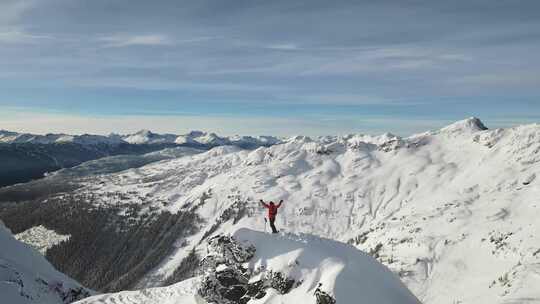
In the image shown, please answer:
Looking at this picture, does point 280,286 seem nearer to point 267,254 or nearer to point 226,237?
point 267,254

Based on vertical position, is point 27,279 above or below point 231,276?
below

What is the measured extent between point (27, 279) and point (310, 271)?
100ft

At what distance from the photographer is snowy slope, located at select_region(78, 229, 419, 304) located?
23203 mm

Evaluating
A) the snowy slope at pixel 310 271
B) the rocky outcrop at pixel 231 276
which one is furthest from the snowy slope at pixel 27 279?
the rocky outcrop at pixel 231 276

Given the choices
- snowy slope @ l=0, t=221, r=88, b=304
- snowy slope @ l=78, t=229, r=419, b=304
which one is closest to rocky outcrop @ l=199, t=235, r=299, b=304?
snowy slope @ l=78, t=229, r=419, b=304

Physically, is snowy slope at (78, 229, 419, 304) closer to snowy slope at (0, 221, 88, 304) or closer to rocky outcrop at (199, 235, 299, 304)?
rocky outcrop at (199, 235, 299, 304)

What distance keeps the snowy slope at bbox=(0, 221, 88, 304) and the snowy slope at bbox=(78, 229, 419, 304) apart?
1623 centimetres

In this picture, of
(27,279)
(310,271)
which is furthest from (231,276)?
(27,279)

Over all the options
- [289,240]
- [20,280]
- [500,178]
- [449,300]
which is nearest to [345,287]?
[289,240]

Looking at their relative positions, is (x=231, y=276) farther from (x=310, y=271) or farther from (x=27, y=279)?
(x=27, y=279)

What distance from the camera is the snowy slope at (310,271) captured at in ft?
76.1

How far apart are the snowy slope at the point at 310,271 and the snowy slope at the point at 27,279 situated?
16226 mm

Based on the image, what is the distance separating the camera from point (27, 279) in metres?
41.1

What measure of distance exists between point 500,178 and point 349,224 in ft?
238
